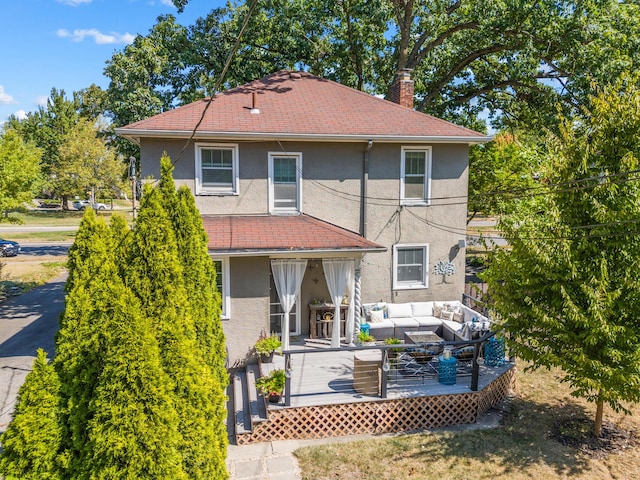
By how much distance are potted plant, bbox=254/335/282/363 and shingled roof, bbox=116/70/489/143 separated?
242 inches

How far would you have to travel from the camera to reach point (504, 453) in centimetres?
868

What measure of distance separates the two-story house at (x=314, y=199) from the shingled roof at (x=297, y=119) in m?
0.04

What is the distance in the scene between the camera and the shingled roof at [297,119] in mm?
12875

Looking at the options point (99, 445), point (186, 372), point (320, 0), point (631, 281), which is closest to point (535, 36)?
point (320, 0)

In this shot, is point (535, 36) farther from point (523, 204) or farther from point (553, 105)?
point (523, 204)

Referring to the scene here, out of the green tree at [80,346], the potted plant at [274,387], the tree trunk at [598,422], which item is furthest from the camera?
the potted plant at [274,387]

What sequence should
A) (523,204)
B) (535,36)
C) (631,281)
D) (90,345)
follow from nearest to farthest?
1. (90,345)
2. (631,281)
3. (523,204)
4. (535,36)

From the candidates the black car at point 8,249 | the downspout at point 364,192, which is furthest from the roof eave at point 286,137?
the black car at point 8,249

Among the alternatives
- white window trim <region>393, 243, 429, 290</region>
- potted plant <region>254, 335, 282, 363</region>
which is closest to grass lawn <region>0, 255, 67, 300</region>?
potted plant <region>254, 335, 282, 363</region>

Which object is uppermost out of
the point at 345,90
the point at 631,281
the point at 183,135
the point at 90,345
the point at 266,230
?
the point at 345,90

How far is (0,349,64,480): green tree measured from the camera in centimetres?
466

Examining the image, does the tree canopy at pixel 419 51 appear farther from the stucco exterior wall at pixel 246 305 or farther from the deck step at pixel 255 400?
the deck step at pixel 255 400

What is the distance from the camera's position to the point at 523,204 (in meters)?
12.1

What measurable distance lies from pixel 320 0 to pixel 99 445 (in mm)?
22777
